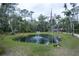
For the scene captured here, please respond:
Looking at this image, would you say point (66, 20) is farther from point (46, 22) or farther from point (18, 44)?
point (18, 44)

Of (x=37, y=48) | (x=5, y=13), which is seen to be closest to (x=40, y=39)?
(x=37, y=48)

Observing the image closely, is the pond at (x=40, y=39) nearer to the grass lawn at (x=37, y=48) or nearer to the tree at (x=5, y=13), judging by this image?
the grass lawn at (x=37, y=48)

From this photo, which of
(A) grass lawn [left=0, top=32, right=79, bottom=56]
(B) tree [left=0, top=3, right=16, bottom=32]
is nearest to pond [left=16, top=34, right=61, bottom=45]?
(A) grass lawn [left=0, top=32, right=79, bottom=56]

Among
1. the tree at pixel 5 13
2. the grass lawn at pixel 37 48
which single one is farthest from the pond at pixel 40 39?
the tree at pixel 5 13

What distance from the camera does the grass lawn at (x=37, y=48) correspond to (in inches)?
148

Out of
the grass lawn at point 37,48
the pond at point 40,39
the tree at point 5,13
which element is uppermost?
the tree at point 5,13

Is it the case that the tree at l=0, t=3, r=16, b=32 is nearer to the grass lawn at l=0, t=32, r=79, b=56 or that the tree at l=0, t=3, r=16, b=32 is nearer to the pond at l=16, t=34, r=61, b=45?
the grass lawn at l=0, t=32, r=79, b=56

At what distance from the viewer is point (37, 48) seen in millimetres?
3764

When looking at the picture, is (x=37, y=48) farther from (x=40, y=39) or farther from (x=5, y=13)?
(x=5, y=13)

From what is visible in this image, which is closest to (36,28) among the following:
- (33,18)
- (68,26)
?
(33,18)

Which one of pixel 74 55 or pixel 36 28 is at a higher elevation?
pixel 36 28

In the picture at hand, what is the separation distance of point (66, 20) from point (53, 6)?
204mm

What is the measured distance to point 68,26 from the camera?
3.77m

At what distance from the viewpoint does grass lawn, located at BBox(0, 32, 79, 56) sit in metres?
3.76
